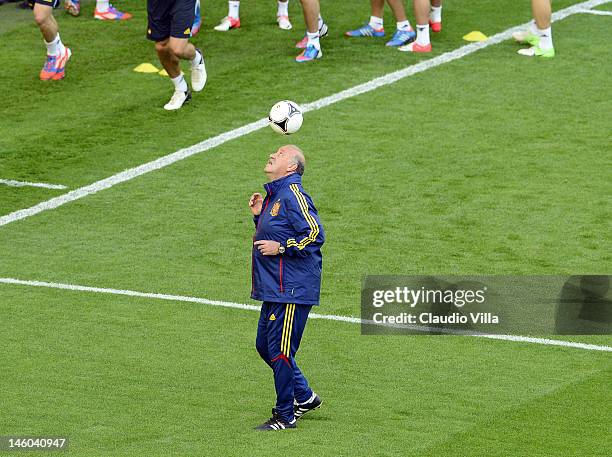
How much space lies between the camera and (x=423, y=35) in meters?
18.3

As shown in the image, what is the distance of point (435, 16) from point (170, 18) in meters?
4.15

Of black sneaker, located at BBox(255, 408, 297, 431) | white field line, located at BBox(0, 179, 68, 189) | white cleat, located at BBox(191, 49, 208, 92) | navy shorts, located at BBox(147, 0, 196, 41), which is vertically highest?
black sneaker, located at BBox(255, 408, 297, 431)

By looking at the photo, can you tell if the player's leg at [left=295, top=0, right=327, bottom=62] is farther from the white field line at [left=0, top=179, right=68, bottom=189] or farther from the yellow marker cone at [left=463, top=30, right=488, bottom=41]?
the white field line at [left=0, top=179, right=68, bottom=189]

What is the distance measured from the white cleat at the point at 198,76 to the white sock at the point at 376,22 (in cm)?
266

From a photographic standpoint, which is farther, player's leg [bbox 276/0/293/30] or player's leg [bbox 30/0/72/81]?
player's leg [bbox 276/0/293/30]

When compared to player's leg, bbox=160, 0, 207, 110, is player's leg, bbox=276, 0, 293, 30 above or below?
below

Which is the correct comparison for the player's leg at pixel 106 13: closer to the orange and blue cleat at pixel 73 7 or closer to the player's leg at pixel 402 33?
the orange and blue cleat at pixel 73 7

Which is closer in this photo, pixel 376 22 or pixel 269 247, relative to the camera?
pixel 269 247

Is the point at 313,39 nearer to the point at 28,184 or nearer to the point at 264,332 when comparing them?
the point at 28,184

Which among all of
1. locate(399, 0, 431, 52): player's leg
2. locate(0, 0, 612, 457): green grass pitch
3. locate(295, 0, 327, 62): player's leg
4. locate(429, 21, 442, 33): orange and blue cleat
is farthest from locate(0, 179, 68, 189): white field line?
locate(429, 21, 442, 33): orange and blue cleat

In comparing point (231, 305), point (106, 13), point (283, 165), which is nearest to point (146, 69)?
point (106, 13)

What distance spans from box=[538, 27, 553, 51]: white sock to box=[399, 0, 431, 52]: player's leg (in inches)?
51.1

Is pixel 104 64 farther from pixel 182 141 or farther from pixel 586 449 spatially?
pixel 586 449

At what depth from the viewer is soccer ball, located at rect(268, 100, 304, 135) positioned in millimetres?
10430
